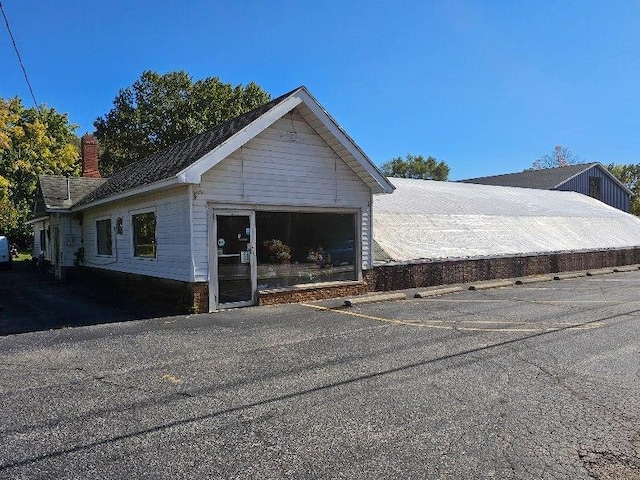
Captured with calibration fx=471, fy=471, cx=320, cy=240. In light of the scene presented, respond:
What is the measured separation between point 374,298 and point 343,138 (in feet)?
13.9

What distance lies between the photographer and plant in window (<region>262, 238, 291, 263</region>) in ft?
37.7

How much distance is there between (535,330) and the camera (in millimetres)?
8375

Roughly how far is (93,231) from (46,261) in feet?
26.9

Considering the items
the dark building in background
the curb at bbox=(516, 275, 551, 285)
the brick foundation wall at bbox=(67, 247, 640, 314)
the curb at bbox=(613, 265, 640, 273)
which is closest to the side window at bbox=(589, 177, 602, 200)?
the dark building in background

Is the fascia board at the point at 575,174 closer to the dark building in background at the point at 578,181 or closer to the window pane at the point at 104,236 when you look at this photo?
the dark building in background at the point at 578,181

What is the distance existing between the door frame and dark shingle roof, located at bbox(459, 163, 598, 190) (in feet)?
98.6

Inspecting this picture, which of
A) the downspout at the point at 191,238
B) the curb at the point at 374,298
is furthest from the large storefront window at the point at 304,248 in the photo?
the downspout at the point at 191,238

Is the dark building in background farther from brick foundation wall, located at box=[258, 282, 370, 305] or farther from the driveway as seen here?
the driveway

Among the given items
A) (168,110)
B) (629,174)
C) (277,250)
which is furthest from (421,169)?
(277,250)

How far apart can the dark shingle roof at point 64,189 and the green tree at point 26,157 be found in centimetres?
1506

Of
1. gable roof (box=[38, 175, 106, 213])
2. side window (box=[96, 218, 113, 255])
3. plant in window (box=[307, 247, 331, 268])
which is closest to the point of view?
plant in window (box=[307, 247, 331, 268])

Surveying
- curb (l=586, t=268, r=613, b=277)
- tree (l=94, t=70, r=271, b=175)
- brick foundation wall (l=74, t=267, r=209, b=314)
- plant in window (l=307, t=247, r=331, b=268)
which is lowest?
curb (l=586, t=268, r=613, b=277)

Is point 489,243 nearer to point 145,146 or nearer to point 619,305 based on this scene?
point 619,305

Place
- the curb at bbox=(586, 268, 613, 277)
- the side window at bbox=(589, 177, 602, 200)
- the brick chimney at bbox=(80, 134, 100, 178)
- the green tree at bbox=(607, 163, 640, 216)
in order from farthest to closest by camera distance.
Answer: the green tree at bbox=(607, 163, 640, 216) → the side window at bbox=(589, 177, 602, 200) → the brick chimney at bbox=(80, 134, 100, 178) → the curb at bbox=(586, 268, 613, 277)
